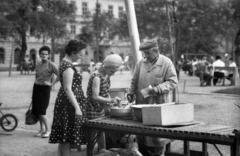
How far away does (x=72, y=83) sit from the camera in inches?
217

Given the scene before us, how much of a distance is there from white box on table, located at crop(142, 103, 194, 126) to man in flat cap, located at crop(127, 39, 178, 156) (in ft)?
3.72

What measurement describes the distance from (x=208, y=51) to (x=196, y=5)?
19710 mm

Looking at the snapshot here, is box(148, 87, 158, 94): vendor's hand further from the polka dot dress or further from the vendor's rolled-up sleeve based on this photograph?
the polka dot dress

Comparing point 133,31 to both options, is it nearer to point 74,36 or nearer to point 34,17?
point 34,17

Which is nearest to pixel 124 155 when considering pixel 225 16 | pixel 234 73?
pixel 234 73

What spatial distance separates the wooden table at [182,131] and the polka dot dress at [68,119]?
265 millimetres

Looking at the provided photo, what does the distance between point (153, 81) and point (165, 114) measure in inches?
67.8

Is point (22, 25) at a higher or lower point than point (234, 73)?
higher

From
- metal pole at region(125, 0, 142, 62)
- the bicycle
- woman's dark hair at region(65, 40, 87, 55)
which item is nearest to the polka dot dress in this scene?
woman's dark hair at region(65, 40, 87, 55)

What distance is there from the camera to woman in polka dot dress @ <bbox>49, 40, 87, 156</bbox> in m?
5.36

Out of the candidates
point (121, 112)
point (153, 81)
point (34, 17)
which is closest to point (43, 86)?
point (153, 81)

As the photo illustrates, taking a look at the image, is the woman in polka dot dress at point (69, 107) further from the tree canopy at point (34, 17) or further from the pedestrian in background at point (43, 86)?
the tree canopy at point (34, 17)

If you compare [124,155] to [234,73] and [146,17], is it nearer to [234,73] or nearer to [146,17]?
[234,73]

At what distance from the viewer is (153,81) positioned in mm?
6156
